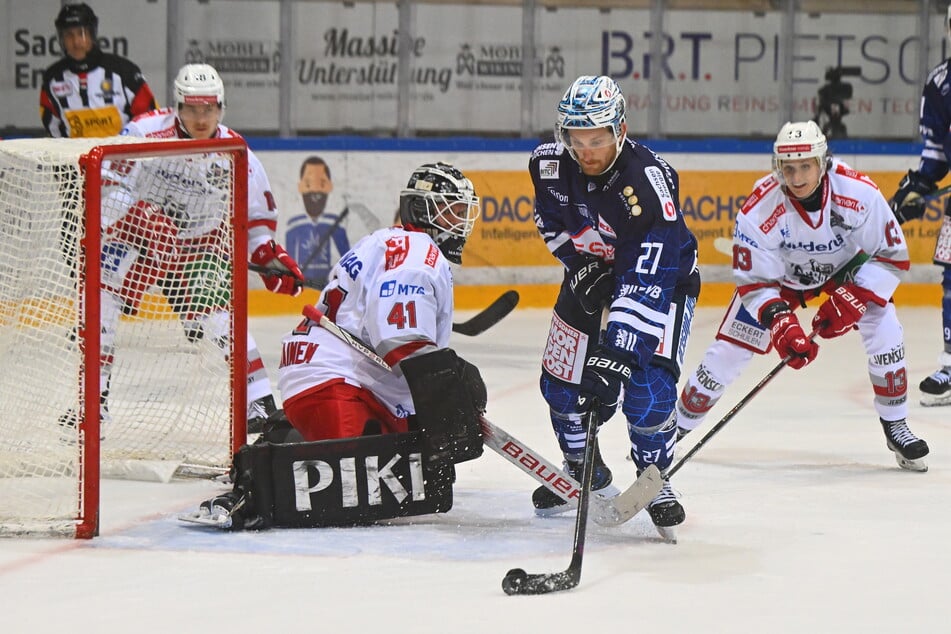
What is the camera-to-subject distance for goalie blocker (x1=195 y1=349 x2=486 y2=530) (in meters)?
3.38

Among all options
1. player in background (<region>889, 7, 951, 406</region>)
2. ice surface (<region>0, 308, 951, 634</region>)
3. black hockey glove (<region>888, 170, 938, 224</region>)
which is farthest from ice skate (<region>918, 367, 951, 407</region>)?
ice surface (<region>0, 308, 951, 634</region>)

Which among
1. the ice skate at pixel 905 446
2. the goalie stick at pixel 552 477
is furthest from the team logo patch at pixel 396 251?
the ice skate at pixel 905 446

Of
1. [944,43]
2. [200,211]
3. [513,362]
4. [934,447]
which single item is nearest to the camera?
[200,211]

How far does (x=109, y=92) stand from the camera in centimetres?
638

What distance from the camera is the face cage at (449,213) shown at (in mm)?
3578

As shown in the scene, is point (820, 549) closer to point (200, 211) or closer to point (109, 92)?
point (200, 211)

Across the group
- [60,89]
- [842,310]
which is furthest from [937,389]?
[60,89]

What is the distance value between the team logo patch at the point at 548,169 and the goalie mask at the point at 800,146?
84 centimetres

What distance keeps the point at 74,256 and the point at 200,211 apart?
78 cm

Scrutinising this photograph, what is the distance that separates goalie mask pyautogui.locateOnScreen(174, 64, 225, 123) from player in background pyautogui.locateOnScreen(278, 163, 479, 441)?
3.34 ft

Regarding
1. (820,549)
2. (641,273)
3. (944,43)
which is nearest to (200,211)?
(641,273)

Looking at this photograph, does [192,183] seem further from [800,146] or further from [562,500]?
[800,146]

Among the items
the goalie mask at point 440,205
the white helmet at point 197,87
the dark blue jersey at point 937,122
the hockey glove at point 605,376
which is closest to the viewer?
the hockey glove at point 605,376

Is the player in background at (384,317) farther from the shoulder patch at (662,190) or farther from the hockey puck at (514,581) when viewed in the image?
the hockey puck at (514,581)
